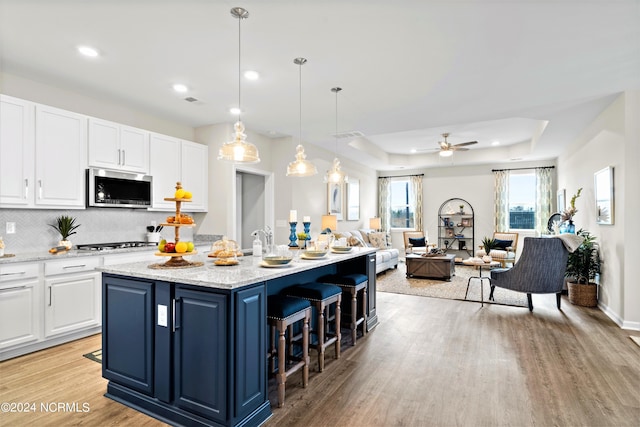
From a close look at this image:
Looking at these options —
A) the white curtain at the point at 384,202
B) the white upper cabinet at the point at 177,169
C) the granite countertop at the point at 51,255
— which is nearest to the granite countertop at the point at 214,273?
the granite countertop at the point at 51,255

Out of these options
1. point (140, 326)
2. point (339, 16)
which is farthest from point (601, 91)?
point (140, 326)

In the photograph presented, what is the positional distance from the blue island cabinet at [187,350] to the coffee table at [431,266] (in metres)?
5.25

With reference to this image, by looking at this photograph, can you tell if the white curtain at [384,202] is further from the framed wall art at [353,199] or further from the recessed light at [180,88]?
the recessed light at [180,88]

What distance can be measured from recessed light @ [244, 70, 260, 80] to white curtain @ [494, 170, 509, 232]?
752 cm

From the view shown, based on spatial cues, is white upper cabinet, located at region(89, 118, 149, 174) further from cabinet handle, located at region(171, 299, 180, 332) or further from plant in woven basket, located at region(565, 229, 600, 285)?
plant in woven basket, located at region(565, 229, 600, 285)

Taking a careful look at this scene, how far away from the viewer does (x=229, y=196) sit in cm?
524

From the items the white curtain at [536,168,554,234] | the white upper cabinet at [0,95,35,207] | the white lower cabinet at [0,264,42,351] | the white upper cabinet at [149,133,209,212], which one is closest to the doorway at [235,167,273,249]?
the white upper cabinet at [149,133,209,212]

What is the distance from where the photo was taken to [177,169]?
4898mm

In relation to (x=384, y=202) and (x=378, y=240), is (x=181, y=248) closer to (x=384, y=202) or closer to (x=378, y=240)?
(x=378, y=240)

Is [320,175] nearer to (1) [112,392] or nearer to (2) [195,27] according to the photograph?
(2) [195,27]

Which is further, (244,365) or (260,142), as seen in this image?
(260,142)

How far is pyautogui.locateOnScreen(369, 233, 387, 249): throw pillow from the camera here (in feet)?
27.2

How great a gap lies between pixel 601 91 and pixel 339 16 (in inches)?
131

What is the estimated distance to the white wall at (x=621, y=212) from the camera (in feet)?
12.6
